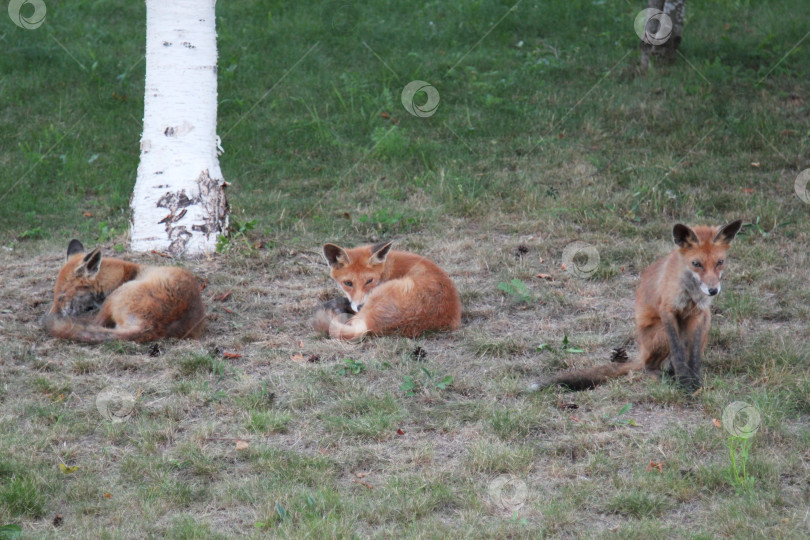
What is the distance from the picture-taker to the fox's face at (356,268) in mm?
7363

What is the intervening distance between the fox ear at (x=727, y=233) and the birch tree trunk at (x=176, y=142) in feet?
17.6

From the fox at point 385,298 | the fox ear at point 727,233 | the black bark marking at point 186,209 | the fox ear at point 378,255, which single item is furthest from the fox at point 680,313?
the black bark marking at point 186,209

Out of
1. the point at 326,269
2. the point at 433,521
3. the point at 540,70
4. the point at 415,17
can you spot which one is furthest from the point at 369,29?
the point at 433,521

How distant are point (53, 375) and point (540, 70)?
9.89 m

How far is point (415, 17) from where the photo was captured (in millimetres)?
15695

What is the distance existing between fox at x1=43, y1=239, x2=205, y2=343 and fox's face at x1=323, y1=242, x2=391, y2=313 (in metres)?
1.23

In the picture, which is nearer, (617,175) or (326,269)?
(326,269)

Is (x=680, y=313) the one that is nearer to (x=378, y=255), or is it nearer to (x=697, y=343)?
(x=697, y=343)

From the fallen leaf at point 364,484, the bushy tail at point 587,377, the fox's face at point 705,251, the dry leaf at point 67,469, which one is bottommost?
the dry leaf at point 67,469

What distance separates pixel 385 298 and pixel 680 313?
2.38 m

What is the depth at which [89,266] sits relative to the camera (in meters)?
7.27

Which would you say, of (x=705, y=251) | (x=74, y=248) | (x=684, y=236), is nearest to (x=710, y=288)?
(x=705, y=251)

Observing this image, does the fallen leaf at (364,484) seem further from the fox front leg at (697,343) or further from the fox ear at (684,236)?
the fox ear at (684,236)

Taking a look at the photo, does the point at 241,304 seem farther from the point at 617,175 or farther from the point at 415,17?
the point at 415,17
